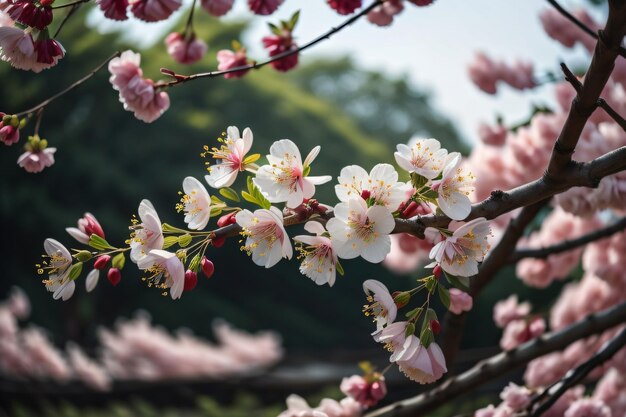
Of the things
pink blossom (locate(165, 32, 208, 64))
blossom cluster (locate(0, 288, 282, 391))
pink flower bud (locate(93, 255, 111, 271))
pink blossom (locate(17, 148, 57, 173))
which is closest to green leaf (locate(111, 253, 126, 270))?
pink flower bud (locate(93, 255, 111, 271))

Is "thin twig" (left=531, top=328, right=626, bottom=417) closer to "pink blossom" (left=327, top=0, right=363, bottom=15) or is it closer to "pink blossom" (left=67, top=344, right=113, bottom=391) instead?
"pink blossom" (left=327, top=0, right=363, bottom=15)

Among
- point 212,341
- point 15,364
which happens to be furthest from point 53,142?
point 15,364

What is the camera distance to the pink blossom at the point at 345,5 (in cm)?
100

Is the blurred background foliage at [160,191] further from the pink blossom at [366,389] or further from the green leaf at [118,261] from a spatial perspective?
the green leaf at [118,261]

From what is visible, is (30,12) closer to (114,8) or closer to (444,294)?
(114,8)

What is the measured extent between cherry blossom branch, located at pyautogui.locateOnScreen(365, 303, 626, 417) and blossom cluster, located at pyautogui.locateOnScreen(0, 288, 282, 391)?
3.73 meters

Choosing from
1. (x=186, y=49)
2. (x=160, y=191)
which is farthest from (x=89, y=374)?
(x=160, y=191)

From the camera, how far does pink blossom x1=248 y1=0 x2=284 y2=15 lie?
106 centimetres

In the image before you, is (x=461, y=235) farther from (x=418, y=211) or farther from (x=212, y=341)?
Result: (x=212, y=341)

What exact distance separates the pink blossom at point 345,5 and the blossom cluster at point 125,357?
160 inches

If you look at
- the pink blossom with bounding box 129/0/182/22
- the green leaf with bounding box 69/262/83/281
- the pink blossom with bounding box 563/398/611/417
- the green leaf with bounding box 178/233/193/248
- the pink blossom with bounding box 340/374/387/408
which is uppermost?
the pink blossom with bounding box 129/0/182/22

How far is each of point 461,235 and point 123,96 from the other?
54cm

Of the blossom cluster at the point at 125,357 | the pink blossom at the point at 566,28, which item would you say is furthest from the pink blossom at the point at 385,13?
the blossom cluster at the point at 125,357

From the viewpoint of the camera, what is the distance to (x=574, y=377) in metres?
1.11
